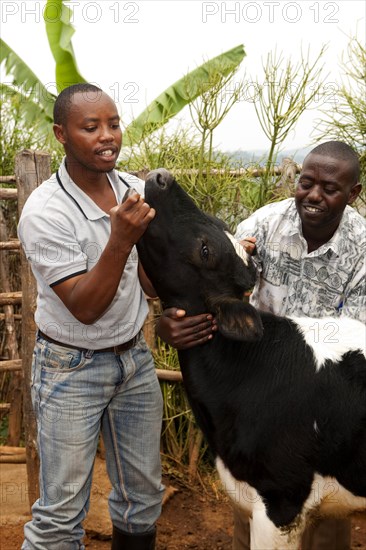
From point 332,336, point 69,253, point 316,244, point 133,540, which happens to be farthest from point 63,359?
point 316,244

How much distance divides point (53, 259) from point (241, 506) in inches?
52.7

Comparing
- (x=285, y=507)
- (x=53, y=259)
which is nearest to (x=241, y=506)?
(x=285, y=507)

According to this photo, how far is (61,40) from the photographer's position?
8.52 m

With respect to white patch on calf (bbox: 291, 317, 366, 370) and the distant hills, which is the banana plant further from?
white patch on calf (bbox: 291, 317, 366, 370)

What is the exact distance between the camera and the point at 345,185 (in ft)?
10.4

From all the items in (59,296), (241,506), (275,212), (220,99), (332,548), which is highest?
(220,99)

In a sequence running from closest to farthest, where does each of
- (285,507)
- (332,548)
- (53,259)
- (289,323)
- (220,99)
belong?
(53,259)
(285,507)
(289,323)
(332,548)
(220,99)

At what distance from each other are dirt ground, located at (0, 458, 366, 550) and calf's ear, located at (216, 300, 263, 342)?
2.32m

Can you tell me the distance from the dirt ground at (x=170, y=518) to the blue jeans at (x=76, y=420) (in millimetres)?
1599

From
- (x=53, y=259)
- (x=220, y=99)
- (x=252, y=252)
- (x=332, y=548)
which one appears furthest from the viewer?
(x=220, y=99)

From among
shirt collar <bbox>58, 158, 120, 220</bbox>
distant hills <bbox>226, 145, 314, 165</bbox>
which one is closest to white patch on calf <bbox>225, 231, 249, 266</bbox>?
Answer: shirt collar <bbox>58, 158, 120, 220</bbox>

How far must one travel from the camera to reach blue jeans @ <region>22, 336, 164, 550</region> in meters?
2.86

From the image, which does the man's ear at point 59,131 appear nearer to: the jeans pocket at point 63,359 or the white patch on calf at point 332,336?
the jeans pocket at point 63,359

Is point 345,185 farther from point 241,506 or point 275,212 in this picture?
point 241,506
